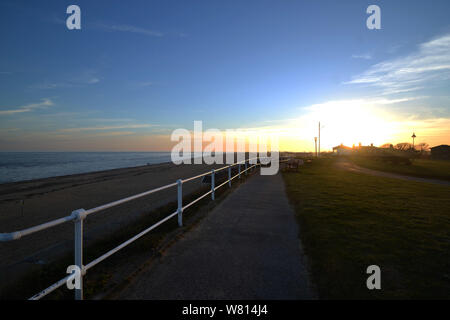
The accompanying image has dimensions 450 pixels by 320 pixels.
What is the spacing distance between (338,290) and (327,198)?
650 cm

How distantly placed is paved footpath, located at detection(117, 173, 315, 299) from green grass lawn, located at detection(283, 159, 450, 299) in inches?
13.4

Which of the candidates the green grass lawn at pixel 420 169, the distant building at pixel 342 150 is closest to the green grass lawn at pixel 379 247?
the green grass lawn at pixel 420 169

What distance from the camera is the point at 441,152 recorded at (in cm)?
5284

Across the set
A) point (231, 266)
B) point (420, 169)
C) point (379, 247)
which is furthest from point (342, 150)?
point (231, 266)

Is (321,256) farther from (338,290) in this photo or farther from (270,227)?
(270,227)

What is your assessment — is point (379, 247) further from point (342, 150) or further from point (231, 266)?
point (342, 150)

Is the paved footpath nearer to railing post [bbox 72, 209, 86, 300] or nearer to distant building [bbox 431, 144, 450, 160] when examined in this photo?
railing post [bbox 72, 209, 86, 300]

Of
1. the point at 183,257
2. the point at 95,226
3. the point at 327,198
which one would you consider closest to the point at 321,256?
the point at 183,257

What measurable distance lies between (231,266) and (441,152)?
69377mm

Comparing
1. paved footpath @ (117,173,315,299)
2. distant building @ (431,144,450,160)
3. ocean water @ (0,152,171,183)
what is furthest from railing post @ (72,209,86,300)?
distant building @ (431,144,450,160)

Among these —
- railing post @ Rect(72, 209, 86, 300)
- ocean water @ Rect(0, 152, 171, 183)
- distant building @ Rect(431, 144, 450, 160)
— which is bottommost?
ocean water @ Rect(0, 152, 171, 183)

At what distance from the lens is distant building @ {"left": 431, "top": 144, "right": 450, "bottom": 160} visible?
51.2 metres

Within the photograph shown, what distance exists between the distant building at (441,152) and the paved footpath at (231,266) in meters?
64.7
